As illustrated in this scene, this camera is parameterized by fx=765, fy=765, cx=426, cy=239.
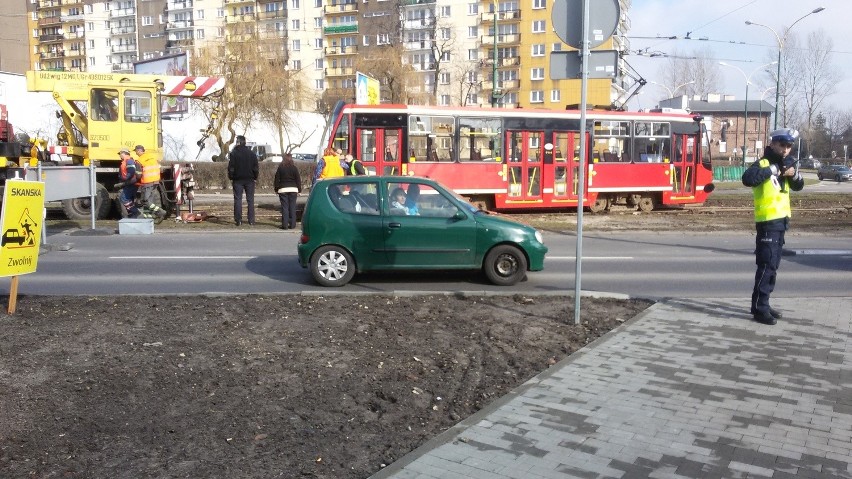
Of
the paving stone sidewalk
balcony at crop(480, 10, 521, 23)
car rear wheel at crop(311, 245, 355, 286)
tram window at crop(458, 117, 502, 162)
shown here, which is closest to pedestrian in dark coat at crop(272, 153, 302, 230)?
tram window at crop(458, 117, 502, 162)

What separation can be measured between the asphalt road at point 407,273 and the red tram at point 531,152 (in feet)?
17.7

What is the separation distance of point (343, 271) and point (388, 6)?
7515 cm

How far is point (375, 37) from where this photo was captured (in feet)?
265

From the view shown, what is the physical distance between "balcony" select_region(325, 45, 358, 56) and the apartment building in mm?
109

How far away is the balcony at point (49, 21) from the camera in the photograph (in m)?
110

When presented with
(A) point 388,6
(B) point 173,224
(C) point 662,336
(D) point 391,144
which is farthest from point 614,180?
(A) point 388,6

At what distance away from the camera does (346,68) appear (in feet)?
273

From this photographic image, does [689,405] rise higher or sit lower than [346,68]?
lower

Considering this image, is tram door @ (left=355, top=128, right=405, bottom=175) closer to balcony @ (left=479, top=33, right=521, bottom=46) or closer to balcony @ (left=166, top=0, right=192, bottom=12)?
balcony @ (left=479, top=33, right=521, bottom=46)

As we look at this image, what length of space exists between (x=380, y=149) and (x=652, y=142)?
8.68 meters

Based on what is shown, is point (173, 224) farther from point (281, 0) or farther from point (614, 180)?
point (281, 0)

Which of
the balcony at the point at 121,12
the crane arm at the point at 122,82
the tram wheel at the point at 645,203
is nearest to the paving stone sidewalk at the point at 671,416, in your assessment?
the crane arm at the point at 122,82

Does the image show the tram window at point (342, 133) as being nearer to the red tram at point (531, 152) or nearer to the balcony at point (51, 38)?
the red tram at point (531, 152)

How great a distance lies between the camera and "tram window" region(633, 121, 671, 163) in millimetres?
23297
